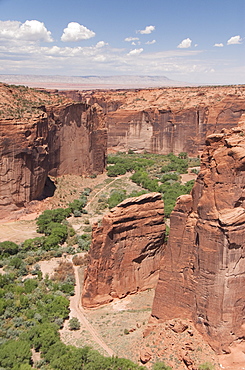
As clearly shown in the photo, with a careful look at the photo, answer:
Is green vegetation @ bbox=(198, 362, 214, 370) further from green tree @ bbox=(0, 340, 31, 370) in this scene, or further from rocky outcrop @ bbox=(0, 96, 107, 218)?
rocky outcrop @ bbox=(0, 96, 107, 218)

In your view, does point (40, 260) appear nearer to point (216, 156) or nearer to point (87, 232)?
point (87, 232)

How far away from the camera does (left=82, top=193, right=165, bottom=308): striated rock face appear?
69.9ft

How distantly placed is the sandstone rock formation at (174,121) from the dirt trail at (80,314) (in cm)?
4565

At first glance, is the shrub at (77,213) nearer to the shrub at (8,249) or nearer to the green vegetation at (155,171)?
the green vegetation at (155,171)

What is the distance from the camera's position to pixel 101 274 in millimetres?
21438

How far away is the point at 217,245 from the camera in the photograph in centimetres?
1516

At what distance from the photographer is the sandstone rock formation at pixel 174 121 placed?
2549 inches

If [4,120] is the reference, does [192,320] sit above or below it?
below

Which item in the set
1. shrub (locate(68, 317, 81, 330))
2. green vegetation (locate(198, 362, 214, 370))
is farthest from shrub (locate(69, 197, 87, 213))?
green vegetation (locate(198, 362, 214, 370))

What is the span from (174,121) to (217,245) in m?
55.3

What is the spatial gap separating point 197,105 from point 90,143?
80.8 feet

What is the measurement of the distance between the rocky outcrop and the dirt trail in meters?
15.4

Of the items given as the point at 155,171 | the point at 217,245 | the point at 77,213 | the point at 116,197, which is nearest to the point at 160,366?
the point at 217,245

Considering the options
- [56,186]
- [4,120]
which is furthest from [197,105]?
[4,120]
